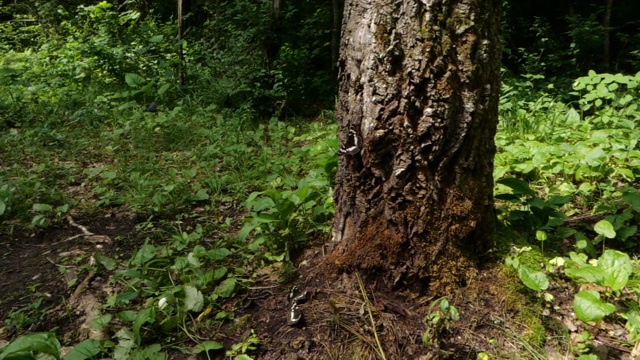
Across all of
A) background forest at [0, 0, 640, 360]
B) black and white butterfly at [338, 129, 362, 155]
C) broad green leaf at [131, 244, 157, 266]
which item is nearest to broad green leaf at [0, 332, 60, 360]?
background forest at [0, 0, 640, 360]

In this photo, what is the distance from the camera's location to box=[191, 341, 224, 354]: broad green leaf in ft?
6.20

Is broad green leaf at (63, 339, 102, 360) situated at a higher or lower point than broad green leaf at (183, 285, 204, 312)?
lower

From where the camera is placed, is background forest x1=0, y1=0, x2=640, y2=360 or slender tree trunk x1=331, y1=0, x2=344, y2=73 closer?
background forest x1=0, y1=0, x2=640, y2=360

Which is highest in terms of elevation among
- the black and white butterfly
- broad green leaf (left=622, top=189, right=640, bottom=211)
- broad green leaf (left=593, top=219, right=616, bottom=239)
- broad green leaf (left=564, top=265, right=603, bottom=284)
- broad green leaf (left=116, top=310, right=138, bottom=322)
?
the black and white butterfly

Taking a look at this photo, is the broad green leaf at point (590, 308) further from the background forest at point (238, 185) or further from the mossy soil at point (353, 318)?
the mossy soil at point (353, 318)

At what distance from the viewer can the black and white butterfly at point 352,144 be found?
196 centimetres

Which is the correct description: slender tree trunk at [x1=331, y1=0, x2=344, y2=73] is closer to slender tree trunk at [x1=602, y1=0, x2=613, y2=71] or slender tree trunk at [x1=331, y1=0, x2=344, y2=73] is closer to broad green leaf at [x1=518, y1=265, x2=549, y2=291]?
slender tree trunk at [x1=602, y1=0, x2=613, y2=71]

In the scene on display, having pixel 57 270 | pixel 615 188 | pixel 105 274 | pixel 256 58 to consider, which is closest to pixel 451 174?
pixel 615 188

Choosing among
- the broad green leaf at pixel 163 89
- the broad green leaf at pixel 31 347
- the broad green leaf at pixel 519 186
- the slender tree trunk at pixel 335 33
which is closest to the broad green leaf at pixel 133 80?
the broad green leaf at pixel 163 89

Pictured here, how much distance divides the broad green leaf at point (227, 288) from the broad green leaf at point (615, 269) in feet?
5.15

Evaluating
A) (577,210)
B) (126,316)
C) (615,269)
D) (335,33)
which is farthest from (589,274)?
(335,33)

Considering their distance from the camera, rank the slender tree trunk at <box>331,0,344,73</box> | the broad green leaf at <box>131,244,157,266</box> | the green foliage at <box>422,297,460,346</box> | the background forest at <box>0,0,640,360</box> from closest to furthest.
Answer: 1. the green foliage at <box>422,297,460,346</box>
2. the background forest at <box>0,0,640,360</box>
3. the broad green leaf at <box>131,244,157,266</box>
4. the slender tree trunk at <box>331,0,344,73</box>

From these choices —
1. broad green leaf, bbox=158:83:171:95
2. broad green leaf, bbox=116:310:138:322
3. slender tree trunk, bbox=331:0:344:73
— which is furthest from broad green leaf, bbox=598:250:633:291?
broad green leaf, bbox=158:83:171:95

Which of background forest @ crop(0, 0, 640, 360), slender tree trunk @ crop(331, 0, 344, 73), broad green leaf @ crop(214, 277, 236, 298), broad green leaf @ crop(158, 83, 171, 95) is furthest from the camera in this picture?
slender tree trunk @ crop(331, 0, 344, 73)
